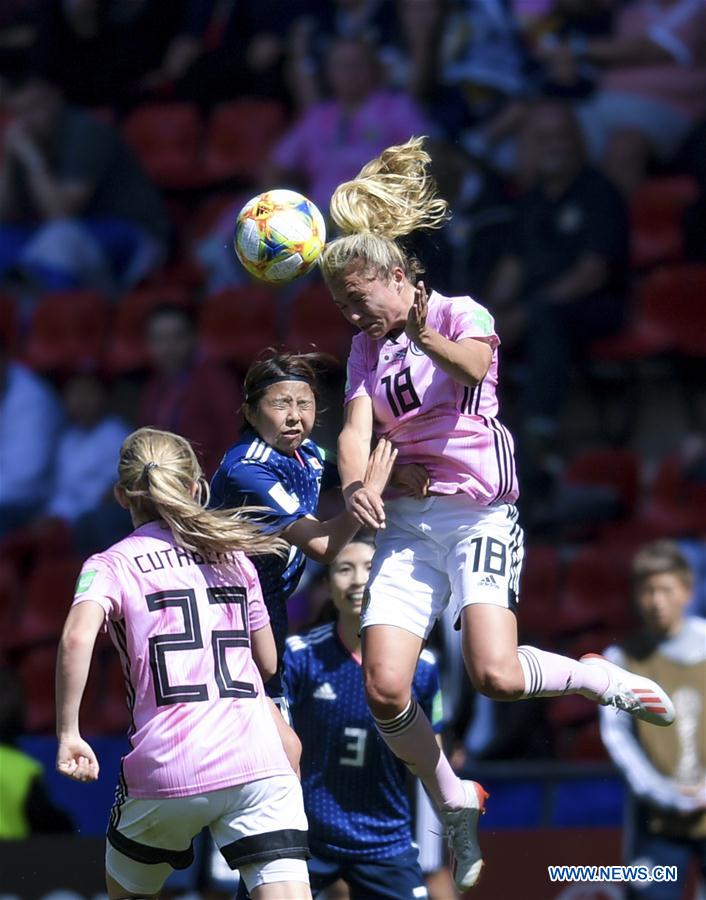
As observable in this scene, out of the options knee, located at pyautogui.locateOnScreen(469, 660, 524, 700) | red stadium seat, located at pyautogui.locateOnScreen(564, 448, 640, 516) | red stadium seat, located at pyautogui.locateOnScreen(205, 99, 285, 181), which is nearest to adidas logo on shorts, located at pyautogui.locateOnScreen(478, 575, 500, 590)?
knee, located at pyautogui.locateOnScreen(469, 660, 524, 700)

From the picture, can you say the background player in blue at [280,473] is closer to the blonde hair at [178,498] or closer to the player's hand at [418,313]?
the blonde hair at [178,498]

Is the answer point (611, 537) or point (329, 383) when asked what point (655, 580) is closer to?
point (611, 537)

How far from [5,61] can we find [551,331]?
5452mm

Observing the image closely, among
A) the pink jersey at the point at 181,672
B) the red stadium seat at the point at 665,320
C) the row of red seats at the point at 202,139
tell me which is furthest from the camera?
the row of red seats at the point at 202,139

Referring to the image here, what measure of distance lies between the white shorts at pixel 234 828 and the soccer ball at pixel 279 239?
63.4 inches

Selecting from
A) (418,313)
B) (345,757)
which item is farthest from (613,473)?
(418,313)

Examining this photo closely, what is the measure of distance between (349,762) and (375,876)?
40 centimetres

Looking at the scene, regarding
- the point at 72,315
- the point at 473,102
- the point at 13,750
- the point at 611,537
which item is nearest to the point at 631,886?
the point at 611,537

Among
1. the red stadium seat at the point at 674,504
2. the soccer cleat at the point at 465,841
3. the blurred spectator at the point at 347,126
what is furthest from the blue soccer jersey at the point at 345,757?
the blurred spectator at the point at 347,126

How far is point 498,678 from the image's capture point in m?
4.66

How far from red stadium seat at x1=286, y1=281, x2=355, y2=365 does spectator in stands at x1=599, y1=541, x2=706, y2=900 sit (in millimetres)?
3366

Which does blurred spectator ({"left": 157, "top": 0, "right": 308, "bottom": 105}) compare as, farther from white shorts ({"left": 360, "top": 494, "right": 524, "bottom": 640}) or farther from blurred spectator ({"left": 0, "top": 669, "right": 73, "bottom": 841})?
white shorts ({"left": 360, "top": 494, "right": 524, "bottom": 640})

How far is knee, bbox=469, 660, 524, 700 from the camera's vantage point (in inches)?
183

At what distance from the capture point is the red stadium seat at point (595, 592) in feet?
28.3
